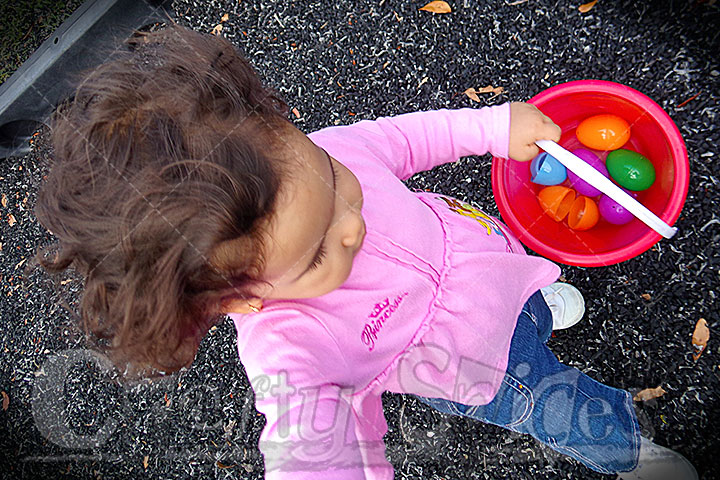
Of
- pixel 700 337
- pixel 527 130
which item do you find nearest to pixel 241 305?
pixel 527 130

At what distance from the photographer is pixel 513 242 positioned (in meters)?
1.21

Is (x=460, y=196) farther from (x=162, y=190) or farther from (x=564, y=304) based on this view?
(x=162, y=190)

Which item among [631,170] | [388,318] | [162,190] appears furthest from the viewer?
[631,170]

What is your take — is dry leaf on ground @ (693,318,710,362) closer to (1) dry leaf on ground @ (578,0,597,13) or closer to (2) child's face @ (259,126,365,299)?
(1) dry leaf on ground @ (578,0,597,13)

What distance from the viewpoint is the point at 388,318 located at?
94cm

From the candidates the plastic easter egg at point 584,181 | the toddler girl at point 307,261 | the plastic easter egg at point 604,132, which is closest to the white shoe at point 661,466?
the toddler girl at point 307,261

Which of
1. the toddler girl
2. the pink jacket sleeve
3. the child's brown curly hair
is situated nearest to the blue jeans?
the toddler girl

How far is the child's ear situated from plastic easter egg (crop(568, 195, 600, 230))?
88 centimetres

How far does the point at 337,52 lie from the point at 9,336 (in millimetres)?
1536

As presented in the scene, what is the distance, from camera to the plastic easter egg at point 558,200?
1.29 m

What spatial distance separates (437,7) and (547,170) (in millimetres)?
706

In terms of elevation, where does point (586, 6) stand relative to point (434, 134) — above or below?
above

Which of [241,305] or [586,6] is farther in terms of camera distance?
[586,6]

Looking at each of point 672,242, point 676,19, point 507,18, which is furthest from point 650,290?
point 507,18
